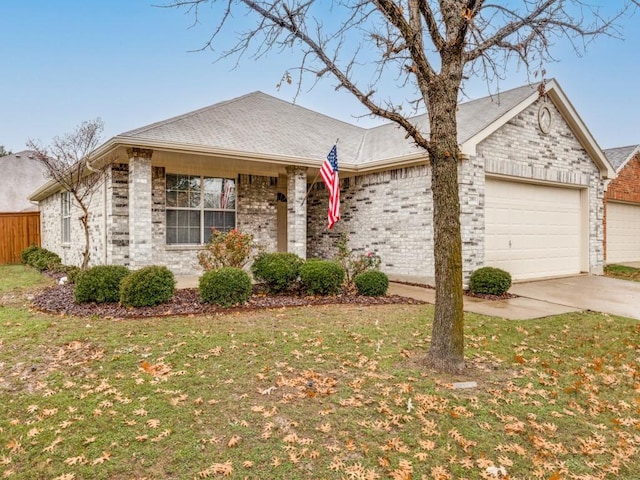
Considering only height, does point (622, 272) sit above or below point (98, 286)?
below

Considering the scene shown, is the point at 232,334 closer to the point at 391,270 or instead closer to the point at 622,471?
the point at 622,471

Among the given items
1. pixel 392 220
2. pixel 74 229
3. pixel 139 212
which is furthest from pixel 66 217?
pixel 392 220

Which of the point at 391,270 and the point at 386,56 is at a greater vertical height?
the point at 386,56

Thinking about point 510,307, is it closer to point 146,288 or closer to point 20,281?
point 146,288

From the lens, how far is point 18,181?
2805 cm

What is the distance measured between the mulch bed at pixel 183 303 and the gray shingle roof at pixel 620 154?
524 inches

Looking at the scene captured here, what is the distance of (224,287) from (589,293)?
8.05 m

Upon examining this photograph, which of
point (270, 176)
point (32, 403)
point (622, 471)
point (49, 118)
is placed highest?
point (49, 118)

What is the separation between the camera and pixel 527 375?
449cm

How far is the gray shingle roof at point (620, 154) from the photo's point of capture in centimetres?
1649

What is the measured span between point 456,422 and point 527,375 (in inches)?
61.0

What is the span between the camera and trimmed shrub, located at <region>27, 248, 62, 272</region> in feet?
46.0

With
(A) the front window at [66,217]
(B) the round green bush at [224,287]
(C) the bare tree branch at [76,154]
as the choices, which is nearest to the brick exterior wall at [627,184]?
(B) the round green bush at [224,287]

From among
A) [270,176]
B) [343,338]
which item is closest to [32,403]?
[343,338]
